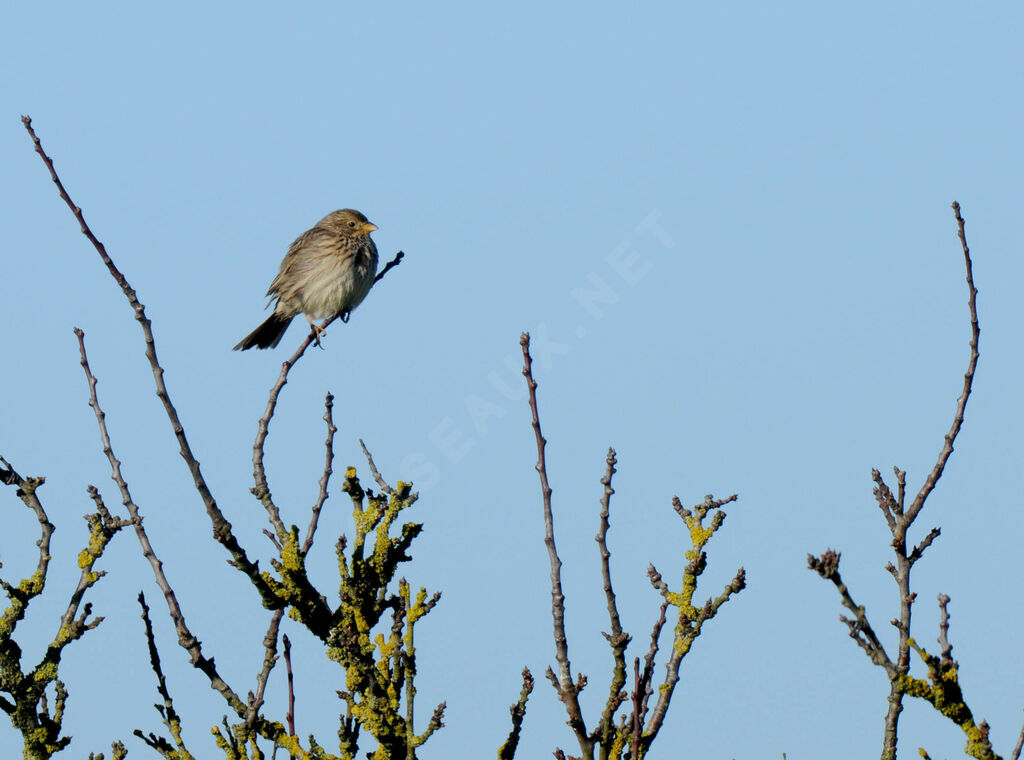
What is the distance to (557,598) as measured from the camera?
354cm

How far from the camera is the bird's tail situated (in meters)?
10.9

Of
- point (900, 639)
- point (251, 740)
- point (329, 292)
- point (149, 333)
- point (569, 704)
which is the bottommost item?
point (900, 639)

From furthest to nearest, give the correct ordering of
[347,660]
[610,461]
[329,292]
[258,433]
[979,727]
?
[329,292] < [258,433] < [347,660] < [610,461] < [979,727]

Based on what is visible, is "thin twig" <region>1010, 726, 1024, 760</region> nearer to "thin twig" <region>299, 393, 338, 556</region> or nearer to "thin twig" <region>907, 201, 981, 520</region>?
"thin twig" <region>907, 201, 981, 520</region>

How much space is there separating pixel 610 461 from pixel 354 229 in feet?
24.4

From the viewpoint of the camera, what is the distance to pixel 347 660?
411cm

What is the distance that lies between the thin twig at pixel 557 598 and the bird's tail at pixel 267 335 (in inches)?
300

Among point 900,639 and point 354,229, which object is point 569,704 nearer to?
point 900,639

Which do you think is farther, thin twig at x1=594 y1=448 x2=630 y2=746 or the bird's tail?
the bird's tail

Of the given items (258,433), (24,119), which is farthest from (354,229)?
(24,119)

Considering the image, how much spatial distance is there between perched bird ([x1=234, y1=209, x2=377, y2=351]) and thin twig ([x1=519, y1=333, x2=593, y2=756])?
22.0ft

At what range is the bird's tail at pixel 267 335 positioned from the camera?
1090cm

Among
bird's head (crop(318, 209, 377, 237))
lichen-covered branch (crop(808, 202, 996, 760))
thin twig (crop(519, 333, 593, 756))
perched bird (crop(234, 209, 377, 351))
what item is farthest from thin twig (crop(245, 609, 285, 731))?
bird's head (crop(318, 209, 377, 237))

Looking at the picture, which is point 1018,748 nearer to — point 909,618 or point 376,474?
point 909,618
